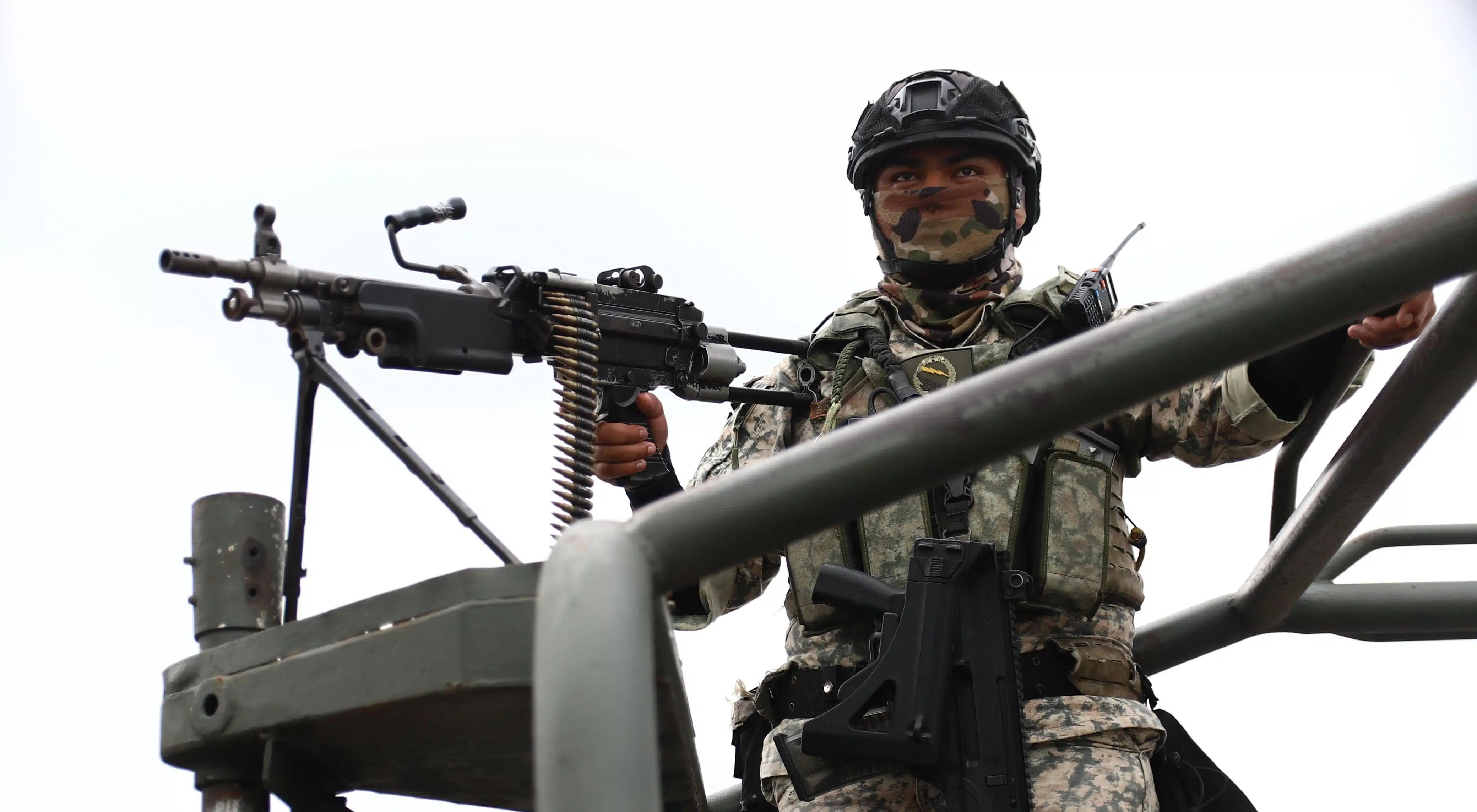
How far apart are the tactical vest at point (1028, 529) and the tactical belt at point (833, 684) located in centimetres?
11

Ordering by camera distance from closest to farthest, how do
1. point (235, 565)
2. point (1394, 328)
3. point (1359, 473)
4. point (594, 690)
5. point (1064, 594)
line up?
point (594, 690) < point (235, 565) < point (1359, 473) < point (1394, 328) < point (1064, 594)

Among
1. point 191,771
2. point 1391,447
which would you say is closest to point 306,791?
point 191,771

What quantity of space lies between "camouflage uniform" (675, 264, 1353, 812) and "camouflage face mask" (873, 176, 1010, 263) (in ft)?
0.48

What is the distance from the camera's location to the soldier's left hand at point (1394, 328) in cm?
309

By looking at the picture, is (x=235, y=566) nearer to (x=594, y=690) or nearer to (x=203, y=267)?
(x=203, y=267)

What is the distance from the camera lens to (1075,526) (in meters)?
3.64

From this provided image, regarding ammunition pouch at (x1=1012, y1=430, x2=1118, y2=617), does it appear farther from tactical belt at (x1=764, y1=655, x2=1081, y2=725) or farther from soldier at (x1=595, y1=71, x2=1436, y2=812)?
tactical belt at (x1=764, y1=655, x2=1081, y2=725)

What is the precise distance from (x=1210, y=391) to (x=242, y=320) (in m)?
2.19

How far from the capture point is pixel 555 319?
131 inches

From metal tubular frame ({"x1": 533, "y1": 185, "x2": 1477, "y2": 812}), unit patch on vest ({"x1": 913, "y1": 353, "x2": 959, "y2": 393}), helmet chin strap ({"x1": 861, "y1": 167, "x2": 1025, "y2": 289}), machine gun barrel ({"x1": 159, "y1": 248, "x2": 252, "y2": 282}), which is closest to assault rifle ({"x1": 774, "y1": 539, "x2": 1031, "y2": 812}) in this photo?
unit patch on vest ({"x1": 913, "y1": 353, "x2": 959, "y2": 393})

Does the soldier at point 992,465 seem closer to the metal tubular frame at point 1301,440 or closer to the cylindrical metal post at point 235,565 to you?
the metal tubular frame at point 1301,440

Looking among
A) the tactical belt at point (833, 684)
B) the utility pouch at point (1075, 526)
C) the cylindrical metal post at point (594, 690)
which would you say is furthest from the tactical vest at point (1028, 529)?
the cylindrical metal post at point (594, 690)

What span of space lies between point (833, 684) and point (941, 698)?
1.39 ft

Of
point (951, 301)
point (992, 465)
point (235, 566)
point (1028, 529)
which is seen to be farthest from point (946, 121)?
point (235, 566)
